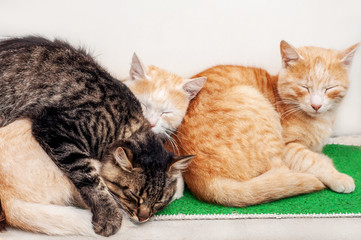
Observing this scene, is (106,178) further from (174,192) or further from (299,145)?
(299,145)

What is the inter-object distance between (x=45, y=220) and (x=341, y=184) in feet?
5.03

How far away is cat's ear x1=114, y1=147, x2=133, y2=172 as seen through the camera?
1.61m

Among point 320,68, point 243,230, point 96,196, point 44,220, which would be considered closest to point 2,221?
point 44,220

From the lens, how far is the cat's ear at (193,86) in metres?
2.16

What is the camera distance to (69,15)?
2.34 meters

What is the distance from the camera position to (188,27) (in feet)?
8.04

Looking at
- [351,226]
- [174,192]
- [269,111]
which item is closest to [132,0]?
[269,111]

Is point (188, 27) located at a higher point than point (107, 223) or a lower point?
higher

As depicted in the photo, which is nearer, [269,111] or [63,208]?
[63,208]

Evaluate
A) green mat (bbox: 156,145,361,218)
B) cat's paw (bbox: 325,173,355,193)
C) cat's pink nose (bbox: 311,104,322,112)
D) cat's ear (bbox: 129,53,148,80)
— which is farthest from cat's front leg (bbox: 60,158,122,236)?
cat's pink nose (bbox: 311,104,322,112)

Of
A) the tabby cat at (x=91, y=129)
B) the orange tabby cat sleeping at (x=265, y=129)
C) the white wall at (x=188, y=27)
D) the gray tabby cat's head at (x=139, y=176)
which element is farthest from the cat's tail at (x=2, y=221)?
the white wall at (x=188, y=27)

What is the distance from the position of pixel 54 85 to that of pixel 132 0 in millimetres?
909

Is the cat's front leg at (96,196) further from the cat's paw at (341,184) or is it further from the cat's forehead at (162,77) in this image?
the cat's paw at (341,184)

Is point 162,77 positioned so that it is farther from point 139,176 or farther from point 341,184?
point 341,184
